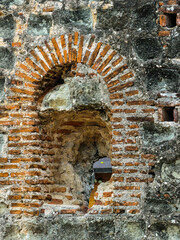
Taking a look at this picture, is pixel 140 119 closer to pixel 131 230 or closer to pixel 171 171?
pixel 171 171

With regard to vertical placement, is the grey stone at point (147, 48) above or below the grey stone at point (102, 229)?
above

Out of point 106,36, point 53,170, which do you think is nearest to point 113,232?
point 53,170

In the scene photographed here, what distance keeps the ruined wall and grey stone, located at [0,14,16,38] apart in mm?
12

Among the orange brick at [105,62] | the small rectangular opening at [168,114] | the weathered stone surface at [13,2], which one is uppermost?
the weathered stone surface at [13,2]

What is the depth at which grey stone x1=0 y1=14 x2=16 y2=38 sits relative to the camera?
15.5ft

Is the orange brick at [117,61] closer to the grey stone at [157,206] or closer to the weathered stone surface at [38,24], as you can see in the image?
the weathered stone surface at [38,24]

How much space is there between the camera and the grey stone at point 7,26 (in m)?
4.72

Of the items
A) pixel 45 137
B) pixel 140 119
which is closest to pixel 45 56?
pixel 45 137

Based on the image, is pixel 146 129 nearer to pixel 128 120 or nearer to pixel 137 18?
pixel 128 120

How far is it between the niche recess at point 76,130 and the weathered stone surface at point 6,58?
576 mm

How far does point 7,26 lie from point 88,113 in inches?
57.1

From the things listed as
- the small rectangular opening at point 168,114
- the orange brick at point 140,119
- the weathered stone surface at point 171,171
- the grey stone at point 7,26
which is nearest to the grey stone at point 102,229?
the weathered stone surface at point 171,171

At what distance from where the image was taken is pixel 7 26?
476cm

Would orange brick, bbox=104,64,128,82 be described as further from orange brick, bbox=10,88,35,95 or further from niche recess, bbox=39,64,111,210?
orange brick, bbox=10,88,35,95
